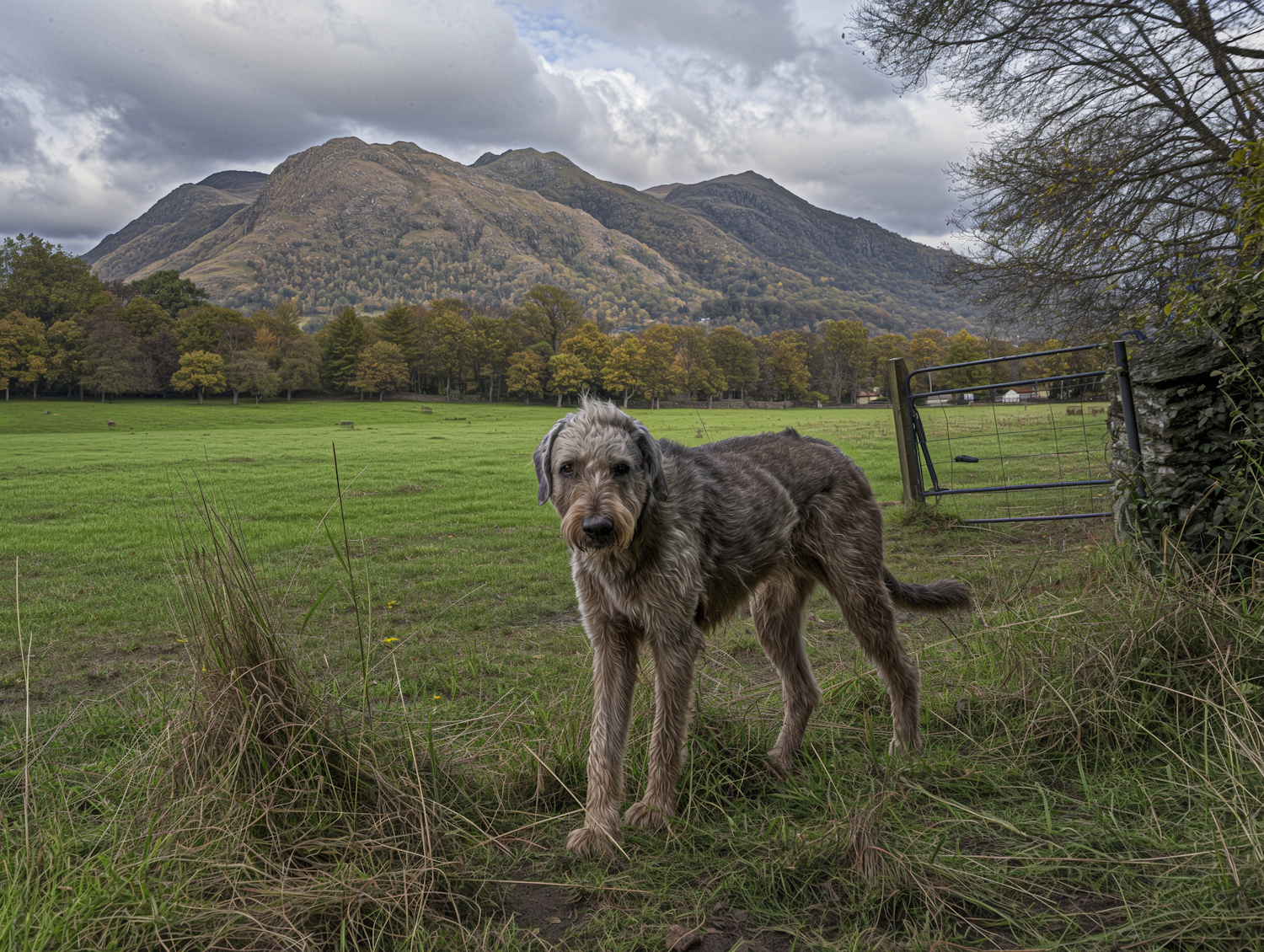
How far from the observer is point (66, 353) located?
2426 inches

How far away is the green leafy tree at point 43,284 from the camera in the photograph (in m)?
71.0

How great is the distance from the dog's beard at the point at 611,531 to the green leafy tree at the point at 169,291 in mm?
94534

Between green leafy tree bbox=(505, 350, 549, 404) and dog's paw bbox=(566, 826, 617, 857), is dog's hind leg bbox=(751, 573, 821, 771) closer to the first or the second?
dog's paw bbox=(566, 826, 617, 857)

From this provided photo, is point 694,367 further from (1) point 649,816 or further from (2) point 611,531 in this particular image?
(1) point 649,816

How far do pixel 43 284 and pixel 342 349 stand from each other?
101 ft

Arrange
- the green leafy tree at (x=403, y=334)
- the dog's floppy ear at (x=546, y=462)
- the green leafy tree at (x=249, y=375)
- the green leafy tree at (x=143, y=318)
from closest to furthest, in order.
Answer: the dog's floppy ear at (x=546, y=462), the green leafy tree at (x=249, y=375), the green leafy tree at (x=143, y=318), the green leafy tree at (x=403, y=334)

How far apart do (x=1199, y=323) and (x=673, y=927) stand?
493 centimetres

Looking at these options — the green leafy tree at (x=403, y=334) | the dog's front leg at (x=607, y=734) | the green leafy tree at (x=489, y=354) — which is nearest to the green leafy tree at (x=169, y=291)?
the green leafy tree at (x=403, y=334)

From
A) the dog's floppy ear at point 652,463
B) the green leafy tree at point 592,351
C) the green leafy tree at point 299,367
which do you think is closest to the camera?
the dog's floppy ear at point 652,463

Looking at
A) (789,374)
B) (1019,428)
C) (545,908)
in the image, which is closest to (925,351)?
(789,374)

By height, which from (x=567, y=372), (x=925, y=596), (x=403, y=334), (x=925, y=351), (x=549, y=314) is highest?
(x=549, y=314)

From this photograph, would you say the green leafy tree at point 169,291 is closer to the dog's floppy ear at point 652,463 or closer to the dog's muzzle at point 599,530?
the dog's floppy ear at point 652,463

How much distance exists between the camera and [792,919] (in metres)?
2.39

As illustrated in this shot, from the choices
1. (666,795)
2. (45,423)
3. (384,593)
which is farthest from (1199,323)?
(45,423)
